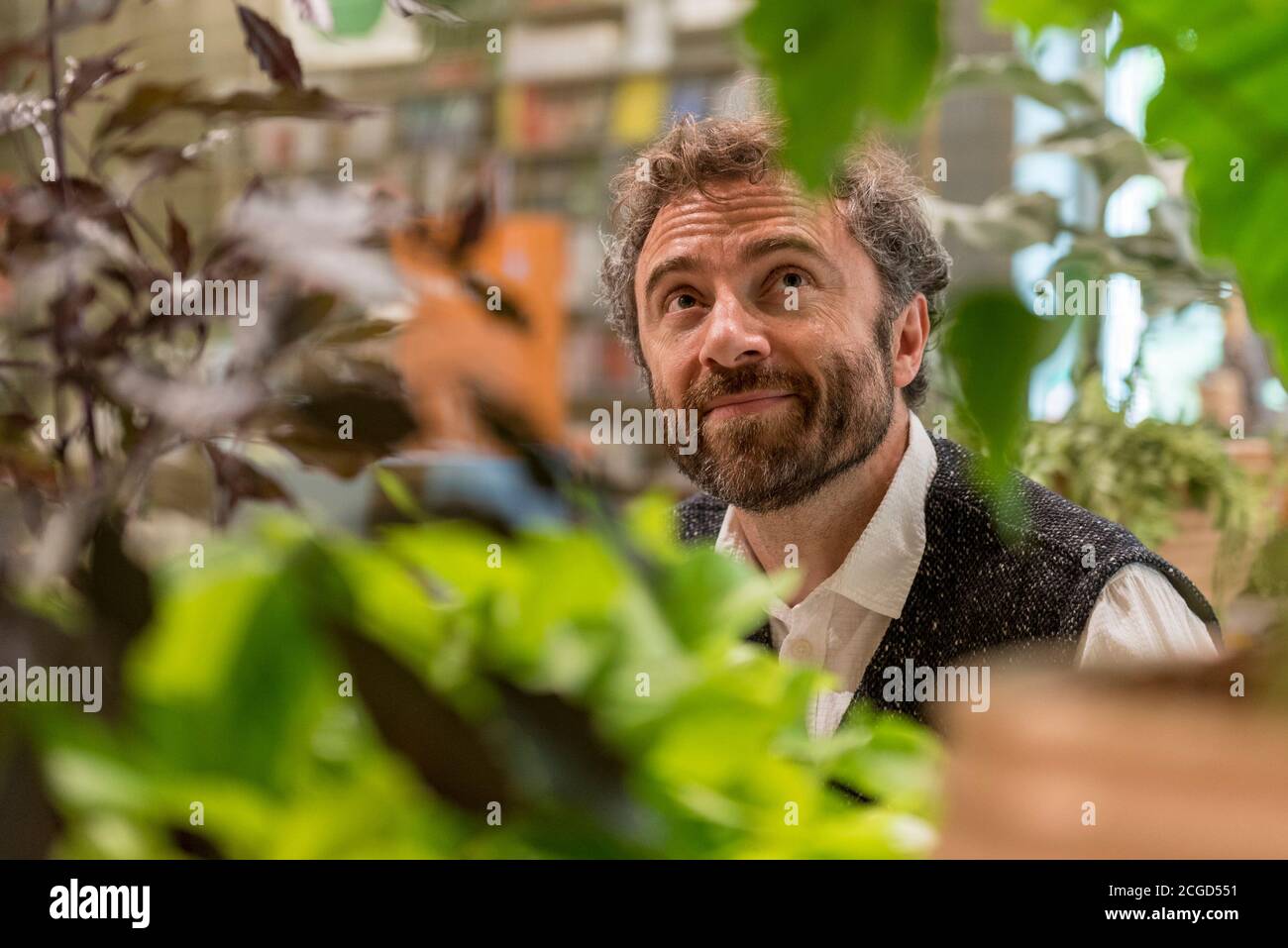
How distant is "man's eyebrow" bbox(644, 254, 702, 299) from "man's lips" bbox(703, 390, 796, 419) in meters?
0.13

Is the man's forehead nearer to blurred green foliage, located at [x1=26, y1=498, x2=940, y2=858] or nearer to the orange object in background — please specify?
the orange object in background

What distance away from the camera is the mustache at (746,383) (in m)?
1.01

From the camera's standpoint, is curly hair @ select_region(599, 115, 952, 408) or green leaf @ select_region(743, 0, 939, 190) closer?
A: green leaf @ select_region(743, 0, 939, 190)

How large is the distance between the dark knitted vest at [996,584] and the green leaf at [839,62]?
74cm

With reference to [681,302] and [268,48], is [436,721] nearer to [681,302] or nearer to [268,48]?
[268,48]

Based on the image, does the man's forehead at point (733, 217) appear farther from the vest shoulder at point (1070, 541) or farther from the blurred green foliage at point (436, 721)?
the blurred green foliage at point (436, 721)

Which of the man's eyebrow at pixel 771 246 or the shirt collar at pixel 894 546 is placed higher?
the man's eyebrow at pixel 771 246

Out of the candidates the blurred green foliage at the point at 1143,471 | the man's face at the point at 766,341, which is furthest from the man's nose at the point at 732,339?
the blurred green foliage at the point at 1143,471

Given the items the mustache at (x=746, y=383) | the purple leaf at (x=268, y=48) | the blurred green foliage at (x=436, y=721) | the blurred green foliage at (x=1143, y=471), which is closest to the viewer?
the blurred green foliage at (x=436, y=721)

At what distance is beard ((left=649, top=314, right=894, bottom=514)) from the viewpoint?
40.1 inches

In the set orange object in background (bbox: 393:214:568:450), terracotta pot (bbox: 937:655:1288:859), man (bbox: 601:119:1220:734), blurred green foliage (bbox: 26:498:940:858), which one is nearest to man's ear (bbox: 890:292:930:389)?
man (bbox: 601:119:1220:734)

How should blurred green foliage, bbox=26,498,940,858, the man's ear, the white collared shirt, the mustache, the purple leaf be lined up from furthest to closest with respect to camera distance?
the man's ear
the mustache
the white collared shirt
the purple leaf
blurred green foliage, bbox=26,498,940,858
